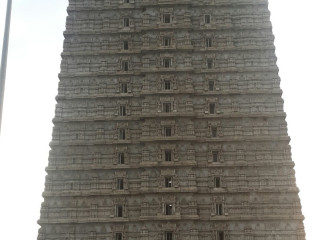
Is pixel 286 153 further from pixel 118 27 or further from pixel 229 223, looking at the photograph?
pixel 118 27

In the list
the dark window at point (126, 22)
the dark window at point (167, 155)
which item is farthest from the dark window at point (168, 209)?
the dark window at point (126, 22)

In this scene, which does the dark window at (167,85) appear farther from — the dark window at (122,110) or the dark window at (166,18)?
the dark window at (166,18)

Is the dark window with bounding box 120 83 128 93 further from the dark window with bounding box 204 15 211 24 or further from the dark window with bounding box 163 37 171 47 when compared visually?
the dark window with bounding box 204 15 211 24

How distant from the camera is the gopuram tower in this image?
46.3m

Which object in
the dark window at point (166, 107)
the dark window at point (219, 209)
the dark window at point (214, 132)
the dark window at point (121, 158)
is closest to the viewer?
the dark window at point (219, 209)

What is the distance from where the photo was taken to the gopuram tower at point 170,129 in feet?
152

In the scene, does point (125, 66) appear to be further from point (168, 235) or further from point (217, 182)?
point (168, 235)

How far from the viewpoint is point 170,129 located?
162 ft

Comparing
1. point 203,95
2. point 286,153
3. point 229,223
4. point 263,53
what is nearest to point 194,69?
point 203,95

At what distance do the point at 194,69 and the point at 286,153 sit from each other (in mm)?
11199

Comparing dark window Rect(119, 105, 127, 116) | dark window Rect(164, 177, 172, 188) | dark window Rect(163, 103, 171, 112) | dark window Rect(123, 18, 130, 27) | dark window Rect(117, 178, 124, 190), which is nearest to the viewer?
dark window Rect(164, 177, 172, 188)

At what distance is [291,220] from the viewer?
45875 millimetres

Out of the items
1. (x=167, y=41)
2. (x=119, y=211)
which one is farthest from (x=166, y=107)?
(x=119, y=211)

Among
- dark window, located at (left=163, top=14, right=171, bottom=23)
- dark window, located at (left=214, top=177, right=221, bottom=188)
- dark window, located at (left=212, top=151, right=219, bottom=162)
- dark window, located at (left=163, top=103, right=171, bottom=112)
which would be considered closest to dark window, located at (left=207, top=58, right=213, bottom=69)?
dark window, located at (left=163, top=103, right=171, bottom=112)
